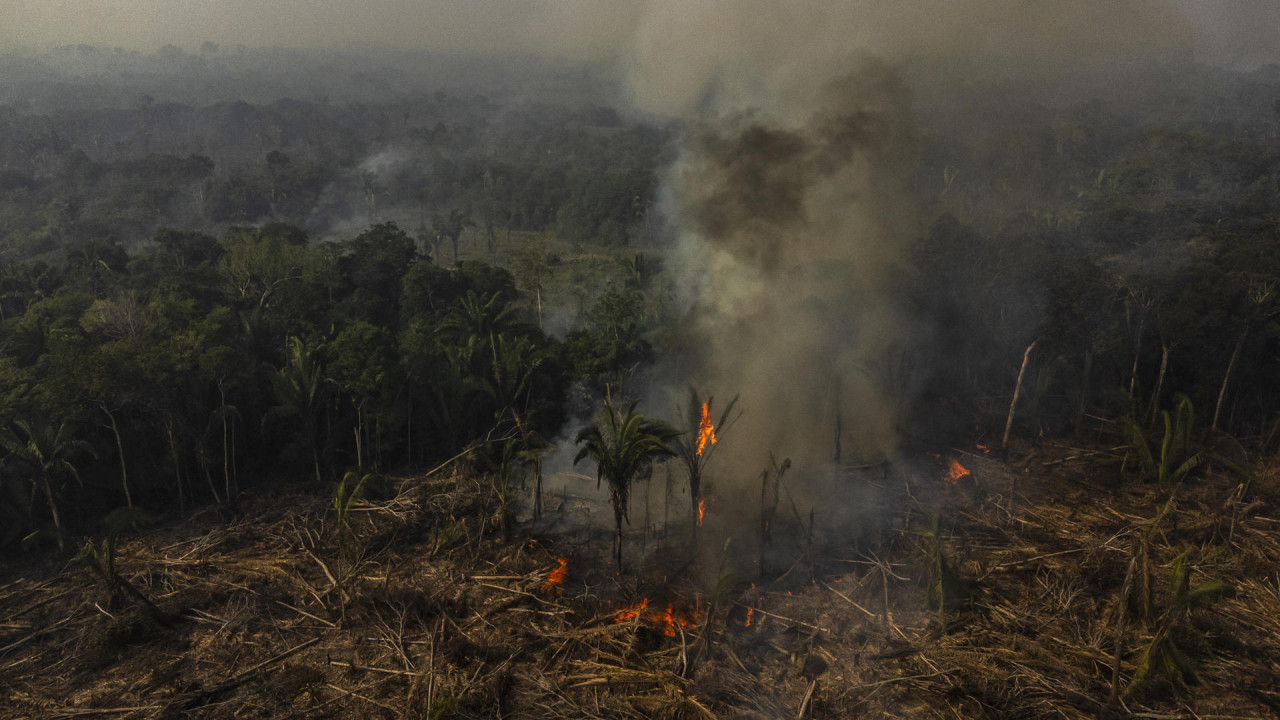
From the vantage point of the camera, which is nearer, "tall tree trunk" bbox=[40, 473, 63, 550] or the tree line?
"tall tree trunk" bbox=[40, 473, 63, 550]

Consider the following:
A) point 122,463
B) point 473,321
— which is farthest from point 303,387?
point 473,321

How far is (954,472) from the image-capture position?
2197 centimetres

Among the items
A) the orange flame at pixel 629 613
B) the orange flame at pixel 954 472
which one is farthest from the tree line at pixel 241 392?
the orange flame at pixel 954 472

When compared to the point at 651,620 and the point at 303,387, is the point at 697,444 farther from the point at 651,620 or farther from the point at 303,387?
the point at 303,387

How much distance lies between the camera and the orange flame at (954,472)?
21548mm

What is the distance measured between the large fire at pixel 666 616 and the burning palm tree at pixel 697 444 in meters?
2.74

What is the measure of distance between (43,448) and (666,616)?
17.2 meters

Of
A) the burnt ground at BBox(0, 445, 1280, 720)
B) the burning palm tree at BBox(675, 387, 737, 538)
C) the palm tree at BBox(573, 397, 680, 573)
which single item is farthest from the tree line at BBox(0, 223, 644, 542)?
the burning palm tree at BBox(675, 387, 737, 538)

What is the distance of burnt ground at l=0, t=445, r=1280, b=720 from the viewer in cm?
1277

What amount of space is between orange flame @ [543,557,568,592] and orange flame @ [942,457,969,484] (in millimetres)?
A: 12584

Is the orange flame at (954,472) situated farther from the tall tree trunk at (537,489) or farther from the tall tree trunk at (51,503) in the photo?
the tall tree trunk at (51,503)

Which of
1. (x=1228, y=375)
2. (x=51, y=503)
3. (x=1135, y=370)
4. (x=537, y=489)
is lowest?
(x=51, y=503)

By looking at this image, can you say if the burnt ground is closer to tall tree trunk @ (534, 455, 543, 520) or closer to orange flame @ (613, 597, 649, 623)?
orange flame @ (613, 597, 649, 623)

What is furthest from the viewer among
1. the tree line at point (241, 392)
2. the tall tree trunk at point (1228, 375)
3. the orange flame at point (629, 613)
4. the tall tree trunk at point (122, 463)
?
the tall tree trunk at point (1228, 375)
